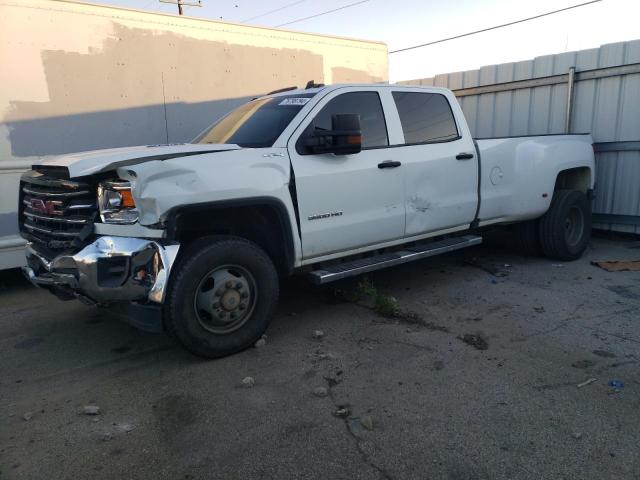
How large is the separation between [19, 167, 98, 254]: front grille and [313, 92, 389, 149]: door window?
81.5 inches

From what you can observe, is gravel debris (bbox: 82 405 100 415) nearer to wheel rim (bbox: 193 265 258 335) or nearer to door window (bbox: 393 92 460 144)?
wheel rim (bbox: 193 265 258 335)

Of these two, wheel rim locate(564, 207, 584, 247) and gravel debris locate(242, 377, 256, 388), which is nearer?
gravel debris locate(242, 377, 256, 388)

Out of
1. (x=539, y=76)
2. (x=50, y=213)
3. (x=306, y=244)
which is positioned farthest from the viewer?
(x=539, y=76)

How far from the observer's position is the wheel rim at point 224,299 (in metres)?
3.80

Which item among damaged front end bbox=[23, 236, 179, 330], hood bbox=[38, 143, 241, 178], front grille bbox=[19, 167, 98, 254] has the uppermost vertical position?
hood bbox=[38, 143, 241, 178]

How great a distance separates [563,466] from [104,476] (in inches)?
90.0

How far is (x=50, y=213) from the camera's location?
→ 13.0ft

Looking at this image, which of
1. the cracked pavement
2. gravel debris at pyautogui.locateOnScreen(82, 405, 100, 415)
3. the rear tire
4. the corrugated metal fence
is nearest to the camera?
the cracked pavement

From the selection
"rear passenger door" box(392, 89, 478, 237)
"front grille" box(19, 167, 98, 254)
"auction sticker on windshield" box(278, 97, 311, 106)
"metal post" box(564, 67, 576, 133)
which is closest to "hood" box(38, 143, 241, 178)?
"front grille" box(19, 167, 98, 254)

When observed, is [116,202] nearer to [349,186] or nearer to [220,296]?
[220,296]

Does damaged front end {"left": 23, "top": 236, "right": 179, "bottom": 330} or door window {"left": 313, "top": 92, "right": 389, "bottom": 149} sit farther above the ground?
door window {"left": 313, "top": 92, "right": 389, "bottom": 149}

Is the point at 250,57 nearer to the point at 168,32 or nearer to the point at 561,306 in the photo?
the point at 168,32

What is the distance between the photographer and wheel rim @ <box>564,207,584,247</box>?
6.82 metres

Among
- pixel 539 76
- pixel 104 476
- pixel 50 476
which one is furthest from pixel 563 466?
pixel 539 76
